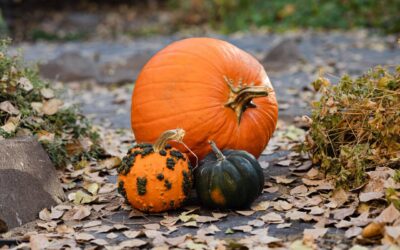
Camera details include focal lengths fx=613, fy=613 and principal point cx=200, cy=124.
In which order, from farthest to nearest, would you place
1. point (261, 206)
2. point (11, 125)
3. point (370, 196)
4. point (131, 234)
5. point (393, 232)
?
point (11, 125)
point (261, 206)
point (370, 196)
point (131, 234)
point (393, 232)

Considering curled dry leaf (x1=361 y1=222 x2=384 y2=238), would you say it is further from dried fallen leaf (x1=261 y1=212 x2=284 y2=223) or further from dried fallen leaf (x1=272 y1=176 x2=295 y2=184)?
dried fallen leaf (x1=272 y1=176 x2=295 y2=184)

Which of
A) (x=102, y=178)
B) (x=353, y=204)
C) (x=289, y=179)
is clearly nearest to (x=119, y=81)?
(x=102, y=178)

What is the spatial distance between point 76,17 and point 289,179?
11403 mm

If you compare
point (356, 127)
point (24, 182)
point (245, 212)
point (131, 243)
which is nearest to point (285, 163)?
point (356, 127)

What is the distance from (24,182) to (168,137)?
0.88 meters

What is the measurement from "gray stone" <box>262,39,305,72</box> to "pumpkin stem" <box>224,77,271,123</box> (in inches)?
182

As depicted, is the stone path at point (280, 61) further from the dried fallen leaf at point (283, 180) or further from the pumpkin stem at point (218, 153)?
the pumpkin stem at point (218, 153)

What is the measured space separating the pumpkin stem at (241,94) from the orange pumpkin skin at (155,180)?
552 millimetres

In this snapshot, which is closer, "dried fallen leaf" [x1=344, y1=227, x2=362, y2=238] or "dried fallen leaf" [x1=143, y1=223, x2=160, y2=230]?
"dried fallen leaf" [x1=344, y1=227, x2=362, y2=238]

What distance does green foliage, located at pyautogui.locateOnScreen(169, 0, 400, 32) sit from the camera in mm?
11658

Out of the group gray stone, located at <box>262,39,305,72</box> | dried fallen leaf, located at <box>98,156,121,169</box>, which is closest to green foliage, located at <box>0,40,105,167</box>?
dried fallen leaf, located at <box>98,156,121,169</box>

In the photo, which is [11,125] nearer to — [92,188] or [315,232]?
[92,188]

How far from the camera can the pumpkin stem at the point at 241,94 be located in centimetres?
377

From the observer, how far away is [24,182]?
3.55m
